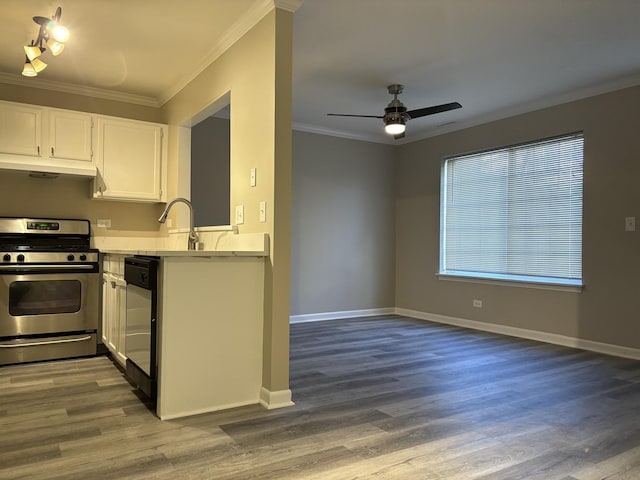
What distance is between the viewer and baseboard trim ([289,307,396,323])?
600cm

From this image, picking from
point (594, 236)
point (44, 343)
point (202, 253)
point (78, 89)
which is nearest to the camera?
point (202, 253)

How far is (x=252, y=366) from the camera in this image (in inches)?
114

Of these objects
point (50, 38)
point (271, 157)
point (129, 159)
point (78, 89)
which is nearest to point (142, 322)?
point (271, 157)

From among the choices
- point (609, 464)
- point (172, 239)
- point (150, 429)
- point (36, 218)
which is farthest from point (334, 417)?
point (36, 218)

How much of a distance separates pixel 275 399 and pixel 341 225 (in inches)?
Answer: 148

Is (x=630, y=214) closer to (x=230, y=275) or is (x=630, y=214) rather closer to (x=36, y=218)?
(x=230, y=275)

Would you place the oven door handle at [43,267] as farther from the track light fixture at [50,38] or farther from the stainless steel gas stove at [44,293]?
the track light fixture at [50,38]

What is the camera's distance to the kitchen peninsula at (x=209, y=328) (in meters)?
2.62

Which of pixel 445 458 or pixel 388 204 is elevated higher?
pixel 388 204

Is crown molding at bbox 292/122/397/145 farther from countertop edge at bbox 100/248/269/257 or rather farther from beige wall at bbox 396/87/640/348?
countertop edge at bbox 100/248/269/257

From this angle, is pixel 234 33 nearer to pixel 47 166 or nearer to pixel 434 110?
pixel 434 110

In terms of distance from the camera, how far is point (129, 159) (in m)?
4.52

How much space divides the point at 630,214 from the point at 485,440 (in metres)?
2.99

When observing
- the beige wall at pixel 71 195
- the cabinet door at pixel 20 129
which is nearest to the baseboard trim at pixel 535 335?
the beige wall at pixel 71 195
